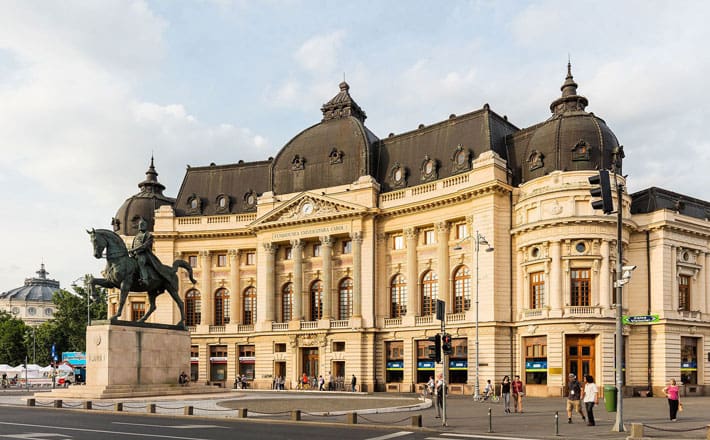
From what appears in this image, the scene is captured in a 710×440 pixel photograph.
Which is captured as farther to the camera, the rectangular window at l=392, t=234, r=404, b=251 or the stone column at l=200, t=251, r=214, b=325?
the stone column at l=200, t=251, r=214, b=325

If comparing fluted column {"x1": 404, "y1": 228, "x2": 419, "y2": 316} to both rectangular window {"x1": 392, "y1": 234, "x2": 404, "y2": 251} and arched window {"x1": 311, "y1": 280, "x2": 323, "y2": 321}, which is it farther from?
arched window {"x1": 311, "y1": 280, "x2": 323, "y2": 321}

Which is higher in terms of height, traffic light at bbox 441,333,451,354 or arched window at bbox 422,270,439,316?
arched window at bbox 422,270,439,316

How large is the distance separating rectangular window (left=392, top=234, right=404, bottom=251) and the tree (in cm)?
9582

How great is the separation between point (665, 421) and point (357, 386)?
130 ft

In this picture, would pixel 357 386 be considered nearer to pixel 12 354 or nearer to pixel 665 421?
pixel 665 421

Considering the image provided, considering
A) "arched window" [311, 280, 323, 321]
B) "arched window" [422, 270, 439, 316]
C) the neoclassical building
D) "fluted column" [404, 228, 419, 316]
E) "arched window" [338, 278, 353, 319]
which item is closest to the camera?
the neoclassical building

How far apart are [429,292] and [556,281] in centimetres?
1375

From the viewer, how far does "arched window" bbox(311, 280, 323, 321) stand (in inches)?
3014

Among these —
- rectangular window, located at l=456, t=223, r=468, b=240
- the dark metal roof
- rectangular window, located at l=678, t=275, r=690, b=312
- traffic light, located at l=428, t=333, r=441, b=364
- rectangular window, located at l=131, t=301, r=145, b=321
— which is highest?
the dark metal roof

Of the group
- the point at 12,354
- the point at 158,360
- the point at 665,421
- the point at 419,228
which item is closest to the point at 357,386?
the point at 419,228

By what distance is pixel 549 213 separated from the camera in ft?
194

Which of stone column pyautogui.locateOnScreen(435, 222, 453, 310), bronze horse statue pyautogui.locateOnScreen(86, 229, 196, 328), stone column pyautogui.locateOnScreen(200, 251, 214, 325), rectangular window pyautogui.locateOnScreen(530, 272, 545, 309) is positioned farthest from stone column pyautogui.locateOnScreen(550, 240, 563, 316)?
stone column pyautogui.locateOnScreen(200, 251, 214, 325)

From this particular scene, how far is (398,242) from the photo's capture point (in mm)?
72438

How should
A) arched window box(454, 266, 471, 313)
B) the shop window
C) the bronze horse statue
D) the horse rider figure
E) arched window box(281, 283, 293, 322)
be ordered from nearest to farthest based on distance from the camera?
the bronze horse statue → the horse rider figure → the shop window → arched window box(454, 266, 471, 313) → arched window box(281, 283, 293, 322)
